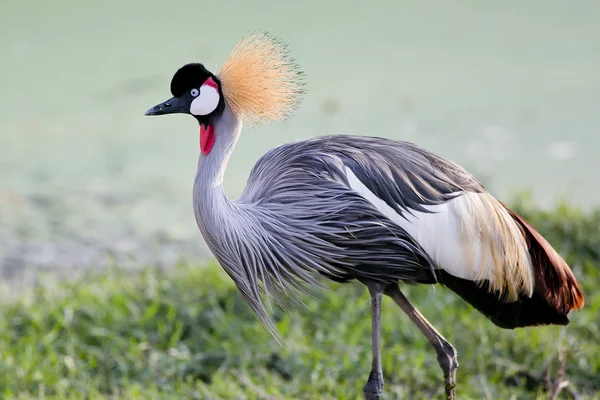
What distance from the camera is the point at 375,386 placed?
3.01 meters

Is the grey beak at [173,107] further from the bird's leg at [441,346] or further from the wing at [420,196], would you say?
the bird's leg at [441,346]

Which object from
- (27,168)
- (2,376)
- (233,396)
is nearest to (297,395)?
(233,396)

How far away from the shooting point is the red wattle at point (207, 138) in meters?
2.91

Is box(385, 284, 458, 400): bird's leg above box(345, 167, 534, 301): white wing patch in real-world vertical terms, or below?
below

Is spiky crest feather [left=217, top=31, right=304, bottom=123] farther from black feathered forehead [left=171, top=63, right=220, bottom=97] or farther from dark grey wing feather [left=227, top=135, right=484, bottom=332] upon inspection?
dark grey wing feather [left=227, top=135, right=484, bottom=332]

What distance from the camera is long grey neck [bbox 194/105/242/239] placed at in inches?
111

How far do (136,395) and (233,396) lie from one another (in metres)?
0.38

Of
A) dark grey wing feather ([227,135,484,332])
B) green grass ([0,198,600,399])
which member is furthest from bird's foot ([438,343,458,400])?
green grass ([0,198,600,399])

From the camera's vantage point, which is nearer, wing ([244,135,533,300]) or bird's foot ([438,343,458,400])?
wing ([244,135,533,300])

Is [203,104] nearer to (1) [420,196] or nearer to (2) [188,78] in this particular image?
(2) [188,78]

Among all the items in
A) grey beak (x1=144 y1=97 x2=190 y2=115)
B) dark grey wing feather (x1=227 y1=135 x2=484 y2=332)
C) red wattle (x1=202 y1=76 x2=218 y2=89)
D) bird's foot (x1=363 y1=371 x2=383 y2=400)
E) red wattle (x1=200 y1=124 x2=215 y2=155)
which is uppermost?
red wattle (x1=202 y1=76 x2=218 y2=89)

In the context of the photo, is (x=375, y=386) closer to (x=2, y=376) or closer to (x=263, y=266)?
(x=263, y=266)

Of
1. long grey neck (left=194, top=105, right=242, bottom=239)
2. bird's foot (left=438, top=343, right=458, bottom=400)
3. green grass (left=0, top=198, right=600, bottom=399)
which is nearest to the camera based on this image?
long grey neck (left=194, top=105, right=242, bottom=239)

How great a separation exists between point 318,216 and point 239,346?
4.24ft
